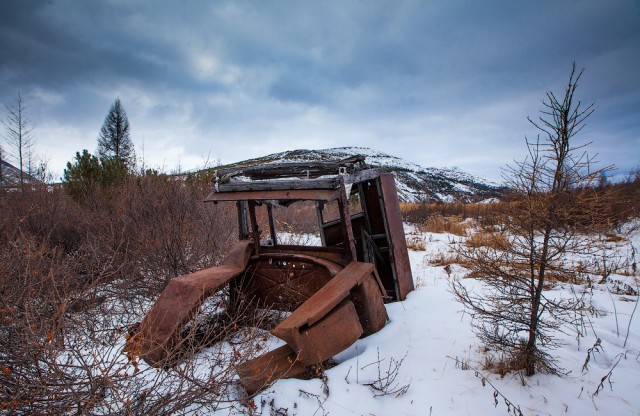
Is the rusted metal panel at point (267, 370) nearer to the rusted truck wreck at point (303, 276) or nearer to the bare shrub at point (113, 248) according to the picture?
the rusted truck wreck at point (303, 276)

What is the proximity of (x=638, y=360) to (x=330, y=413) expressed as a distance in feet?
9.24

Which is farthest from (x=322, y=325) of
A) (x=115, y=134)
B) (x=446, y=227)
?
(x=115, y=134)

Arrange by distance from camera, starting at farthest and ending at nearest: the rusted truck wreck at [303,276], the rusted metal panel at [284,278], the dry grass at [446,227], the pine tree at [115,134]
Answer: the pine tree at [115,134]
the dry grass at [446,227]
the rusted metal panel at [284,278]
the rusted truck wreck at [303,276]

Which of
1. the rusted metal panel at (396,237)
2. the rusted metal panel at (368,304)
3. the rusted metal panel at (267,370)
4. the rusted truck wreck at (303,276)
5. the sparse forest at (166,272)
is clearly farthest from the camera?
the rusted metal panel at (396,237)

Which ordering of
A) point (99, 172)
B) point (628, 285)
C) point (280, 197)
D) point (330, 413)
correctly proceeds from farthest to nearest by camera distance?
point (99, 172) → point (628, 285) → point (280, 197) → point (330, 413)

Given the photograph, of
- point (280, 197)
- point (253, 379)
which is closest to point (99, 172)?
point (280, 197)

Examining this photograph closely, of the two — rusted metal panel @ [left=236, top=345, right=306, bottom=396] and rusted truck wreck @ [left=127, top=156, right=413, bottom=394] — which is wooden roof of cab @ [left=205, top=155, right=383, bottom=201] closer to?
rusted truck wreck @ [left=127, top=156, right=413, bottom=394]

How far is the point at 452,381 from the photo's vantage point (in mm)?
2863

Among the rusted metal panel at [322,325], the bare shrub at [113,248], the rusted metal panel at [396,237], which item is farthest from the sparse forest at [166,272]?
the rusted metal panel at [396,237]

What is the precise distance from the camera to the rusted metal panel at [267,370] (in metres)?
2.69

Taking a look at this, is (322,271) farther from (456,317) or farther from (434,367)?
(456,317)

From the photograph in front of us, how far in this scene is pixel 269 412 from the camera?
263 centimetres

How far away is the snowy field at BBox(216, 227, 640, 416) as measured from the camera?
2.51 m

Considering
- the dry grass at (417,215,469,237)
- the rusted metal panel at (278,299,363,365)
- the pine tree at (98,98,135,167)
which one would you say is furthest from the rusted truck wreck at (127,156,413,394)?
the pine tree at (98,98,135,167)
